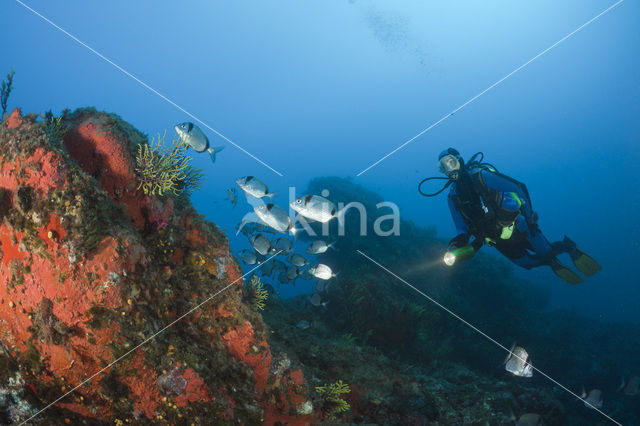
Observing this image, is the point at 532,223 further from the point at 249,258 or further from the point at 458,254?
the point at 249,258

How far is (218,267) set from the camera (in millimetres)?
3955

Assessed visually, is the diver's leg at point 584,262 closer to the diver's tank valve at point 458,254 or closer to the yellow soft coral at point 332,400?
the diver's tank valve at point 458,254

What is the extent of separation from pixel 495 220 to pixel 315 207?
4.26 m

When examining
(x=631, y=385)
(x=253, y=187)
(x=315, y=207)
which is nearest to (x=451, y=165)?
(x=315, y=207)

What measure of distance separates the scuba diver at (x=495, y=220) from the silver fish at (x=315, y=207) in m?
2.99

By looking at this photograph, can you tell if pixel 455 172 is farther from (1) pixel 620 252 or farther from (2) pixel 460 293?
(1) pixel 620 252

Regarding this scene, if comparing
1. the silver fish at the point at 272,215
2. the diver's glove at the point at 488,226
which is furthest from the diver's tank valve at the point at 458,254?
the silver fish at the point at 272,215

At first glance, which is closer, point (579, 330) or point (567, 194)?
point (579, 330)

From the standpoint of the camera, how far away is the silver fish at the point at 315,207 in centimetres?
461

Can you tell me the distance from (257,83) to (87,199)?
140 metres

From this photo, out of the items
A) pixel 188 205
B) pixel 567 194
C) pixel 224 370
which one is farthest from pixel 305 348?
pixel 567 194

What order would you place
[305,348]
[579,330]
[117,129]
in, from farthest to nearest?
[579,330]
[305,348]
[117,129]

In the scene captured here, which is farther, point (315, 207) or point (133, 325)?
point (315, 207)

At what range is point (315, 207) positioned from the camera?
4645 mm
